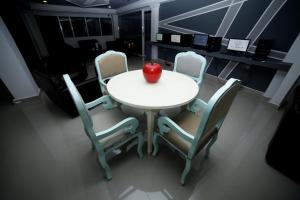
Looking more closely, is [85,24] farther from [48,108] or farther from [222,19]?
[222,19]

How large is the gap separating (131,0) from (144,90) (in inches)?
212

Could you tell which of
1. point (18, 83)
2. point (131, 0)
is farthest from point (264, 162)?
point (131, 0)

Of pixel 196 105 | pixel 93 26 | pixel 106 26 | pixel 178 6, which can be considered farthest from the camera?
pixel 106 26

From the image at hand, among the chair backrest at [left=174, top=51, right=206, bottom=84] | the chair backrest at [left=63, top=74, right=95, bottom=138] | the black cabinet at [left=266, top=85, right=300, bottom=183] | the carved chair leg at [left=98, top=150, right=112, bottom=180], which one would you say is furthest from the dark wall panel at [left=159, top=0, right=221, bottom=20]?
the carved chair leg at [left=98, top=150, right=112, bottom=180]

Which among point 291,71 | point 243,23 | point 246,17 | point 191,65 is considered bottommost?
point 291,71

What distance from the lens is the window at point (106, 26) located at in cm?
719

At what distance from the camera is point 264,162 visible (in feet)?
4.70

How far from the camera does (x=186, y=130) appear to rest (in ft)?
3.80

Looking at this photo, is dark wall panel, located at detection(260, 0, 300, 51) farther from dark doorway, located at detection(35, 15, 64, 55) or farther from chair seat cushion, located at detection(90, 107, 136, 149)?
dark doorway, located at detection(35, 15, 64, 55)

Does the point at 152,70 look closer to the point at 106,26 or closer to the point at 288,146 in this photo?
the point at 288,146

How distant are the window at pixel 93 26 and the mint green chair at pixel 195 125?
778cm

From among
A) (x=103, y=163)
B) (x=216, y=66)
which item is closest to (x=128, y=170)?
(x=103, y=163)

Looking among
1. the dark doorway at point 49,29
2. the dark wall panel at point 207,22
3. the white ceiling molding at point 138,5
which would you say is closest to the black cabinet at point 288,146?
the dark wall panel at point 207,22

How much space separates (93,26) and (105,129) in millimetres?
7840
